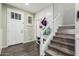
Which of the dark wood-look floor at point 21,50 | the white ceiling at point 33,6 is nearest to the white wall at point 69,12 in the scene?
the white ceiling at point 33,6

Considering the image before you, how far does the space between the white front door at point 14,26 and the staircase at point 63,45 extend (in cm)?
75

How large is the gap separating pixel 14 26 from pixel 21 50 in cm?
50

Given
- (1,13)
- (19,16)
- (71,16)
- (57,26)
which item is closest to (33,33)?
(19,16)

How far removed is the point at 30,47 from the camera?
1645 millimetres

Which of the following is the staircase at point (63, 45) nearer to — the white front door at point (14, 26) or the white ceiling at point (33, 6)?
the white front door at point (14, 26)

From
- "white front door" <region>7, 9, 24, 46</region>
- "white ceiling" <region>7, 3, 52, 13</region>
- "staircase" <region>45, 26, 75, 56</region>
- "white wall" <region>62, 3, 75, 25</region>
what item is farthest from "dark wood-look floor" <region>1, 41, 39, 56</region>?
"white wall" <region>62, 3, 75, 25</region>

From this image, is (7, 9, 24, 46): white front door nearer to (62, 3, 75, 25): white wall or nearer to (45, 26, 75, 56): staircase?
(45, 26, 75, 56): staircase

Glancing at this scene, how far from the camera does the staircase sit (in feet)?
5.43

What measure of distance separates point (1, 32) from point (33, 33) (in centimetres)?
57

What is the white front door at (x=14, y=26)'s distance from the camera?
147 centimetres

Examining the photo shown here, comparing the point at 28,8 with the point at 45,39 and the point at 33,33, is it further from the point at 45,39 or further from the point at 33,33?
the point at 45,39

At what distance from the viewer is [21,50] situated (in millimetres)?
1612

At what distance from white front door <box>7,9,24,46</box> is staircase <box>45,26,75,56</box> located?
745mm

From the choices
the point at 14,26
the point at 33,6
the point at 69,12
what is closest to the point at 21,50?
the point at 14,26
